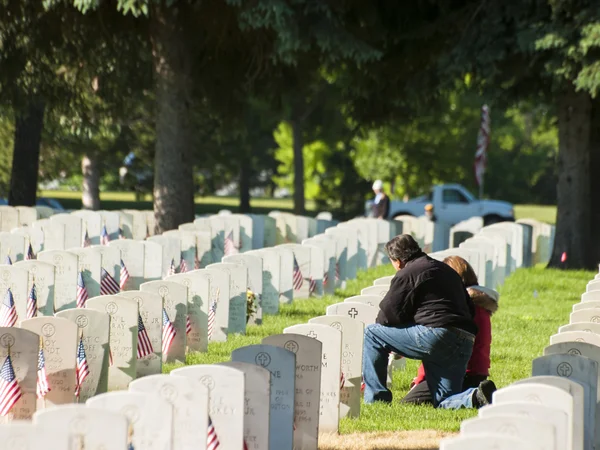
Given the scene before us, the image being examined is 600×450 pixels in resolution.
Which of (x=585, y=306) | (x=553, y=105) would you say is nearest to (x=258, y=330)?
(x=585, y=306)

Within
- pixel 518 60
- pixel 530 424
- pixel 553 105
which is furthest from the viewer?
pixel 553 105

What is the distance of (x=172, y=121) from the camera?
22031 mm

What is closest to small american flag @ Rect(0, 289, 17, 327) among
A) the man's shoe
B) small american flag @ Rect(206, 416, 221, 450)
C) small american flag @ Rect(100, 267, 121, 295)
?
small american flag @ Rect(100, 267, 121, 295)

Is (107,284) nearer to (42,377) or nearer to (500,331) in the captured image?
(500,331)

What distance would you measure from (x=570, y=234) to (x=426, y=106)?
15.3ft

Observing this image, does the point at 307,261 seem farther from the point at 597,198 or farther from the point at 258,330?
the point at 597,198

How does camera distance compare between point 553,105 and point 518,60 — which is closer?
point 518,60

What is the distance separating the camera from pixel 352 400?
8.69 meters

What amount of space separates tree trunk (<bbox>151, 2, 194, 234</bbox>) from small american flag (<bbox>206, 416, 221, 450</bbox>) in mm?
15187

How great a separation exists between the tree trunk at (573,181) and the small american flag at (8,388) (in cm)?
1431

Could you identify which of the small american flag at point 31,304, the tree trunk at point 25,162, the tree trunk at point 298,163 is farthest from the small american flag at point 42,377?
the tree trunk at point 298,163

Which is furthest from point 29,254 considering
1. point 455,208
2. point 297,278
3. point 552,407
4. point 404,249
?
point 455,208

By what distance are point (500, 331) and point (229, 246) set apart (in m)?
6.77

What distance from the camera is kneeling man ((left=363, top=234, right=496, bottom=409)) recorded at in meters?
9.02
